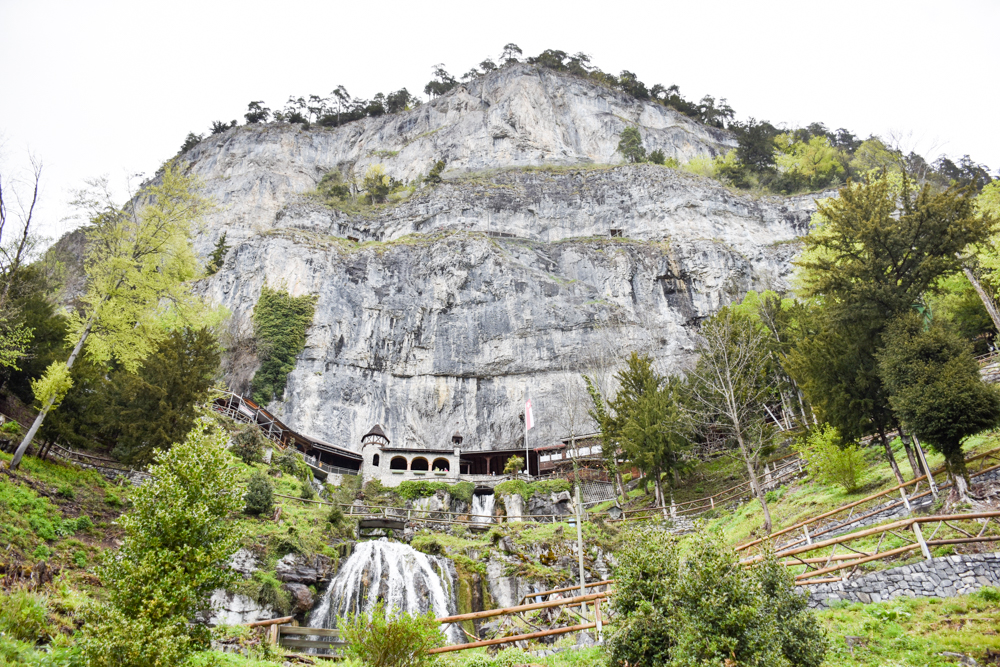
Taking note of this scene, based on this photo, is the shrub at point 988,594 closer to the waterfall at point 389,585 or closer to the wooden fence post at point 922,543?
the wooden fence post at point 922,543

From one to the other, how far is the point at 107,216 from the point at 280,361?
27.9 meters

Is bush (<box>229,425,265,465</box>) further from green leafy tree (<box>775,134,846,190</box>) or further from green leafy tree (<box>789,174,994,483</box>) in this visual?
green leafy tree (<box>775,134,846,190</box>)

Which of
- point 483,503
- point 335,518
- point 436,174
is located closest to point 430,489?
point 483,503

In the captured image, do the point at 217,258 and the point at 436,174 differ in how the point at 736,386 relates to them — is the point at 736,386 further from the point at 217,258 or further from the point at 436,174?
the point at 217,258

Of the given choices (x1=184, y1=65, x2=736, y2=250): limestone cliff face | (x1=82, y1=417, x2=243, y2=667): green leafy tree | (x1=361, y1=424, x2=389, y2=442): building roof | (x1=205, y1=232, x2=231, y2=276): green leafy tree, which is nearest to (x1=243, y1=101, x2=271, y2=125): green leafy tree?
(x1=184, y1=65, x2=736, y2=250): limestone cliff face

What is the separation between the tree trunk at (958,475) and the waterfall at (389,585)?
15564mm

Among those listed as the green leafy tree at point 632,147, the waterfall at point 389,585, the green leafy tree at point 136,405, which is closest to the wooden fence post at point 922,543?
the waterfall at point 389,585

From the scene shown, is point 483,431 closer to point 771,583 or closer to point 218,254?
point 218,254

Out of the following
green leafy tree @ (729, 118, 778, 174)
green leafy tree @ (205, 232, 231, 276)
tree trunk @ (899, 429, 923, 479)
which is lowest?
tree trunk @ (899, 429, 923, 479)

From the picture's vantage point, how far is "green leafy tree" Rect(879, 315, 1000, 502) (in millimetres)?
13539

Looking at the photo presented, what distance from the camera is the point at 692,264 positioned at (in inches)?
2233

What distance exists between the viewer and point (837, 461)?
18.5 m

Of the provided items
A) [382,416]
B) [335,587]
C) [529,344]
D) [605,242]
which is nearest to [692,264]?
[605,242]

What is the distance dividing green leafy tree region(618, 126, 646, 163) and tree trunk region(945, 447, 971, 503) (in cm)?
6790
